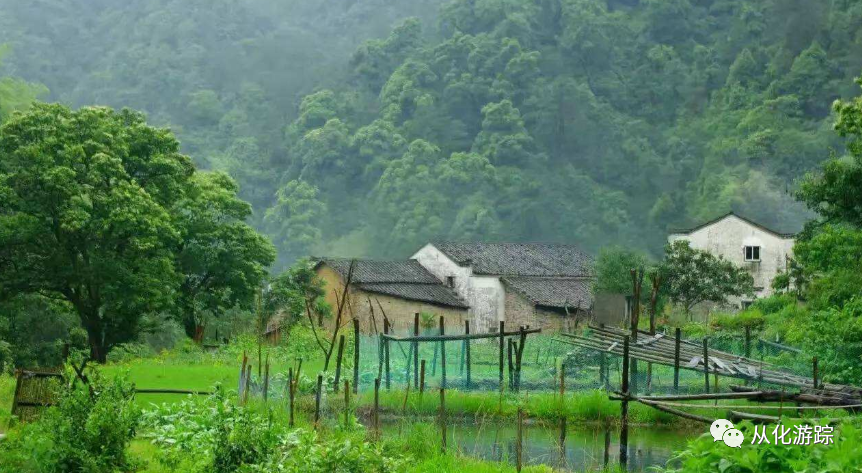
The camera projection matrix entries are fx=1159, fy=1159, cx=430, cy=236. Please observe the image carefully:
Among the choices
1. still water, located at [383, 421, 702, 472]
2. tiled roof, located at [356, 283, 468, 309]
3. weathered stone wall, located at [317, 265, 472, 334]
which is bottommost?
still water, located at [383, 421, 702, 472]

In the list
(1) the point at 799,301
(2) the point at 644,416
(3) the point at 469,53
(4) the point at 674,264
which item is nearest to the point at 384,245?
(3) the point at 469,53

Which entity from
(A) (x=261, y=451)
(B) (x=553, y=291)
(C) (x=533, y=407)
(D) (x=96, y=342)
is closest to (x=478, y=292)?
(B) (x=553, y=291)

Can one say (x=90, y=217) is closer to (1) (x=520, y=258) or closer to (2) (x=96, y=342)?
(2) (x=96, y=342)

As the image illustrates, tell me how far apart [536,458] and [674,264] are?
32.6 metres

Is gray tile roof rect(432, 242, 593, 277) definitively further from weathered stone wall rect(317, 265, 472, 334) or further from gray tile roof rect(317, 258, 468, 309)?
weathered stone wall rect(317, 265, 472, 334)

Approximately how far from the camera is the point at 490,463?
52.5 feet

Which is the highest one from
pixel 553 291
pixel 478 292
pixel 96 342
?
pixel 553 291

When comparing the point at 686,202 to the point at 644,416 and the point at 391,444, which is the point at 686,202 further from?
the point at 391,444

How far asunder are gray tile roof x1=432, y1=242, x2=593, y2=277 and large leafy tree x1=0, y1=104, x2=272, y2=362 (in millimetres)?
25083

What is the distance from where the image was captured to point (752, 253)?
56.4m

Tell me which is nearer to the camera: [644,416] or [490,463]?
[490,463]

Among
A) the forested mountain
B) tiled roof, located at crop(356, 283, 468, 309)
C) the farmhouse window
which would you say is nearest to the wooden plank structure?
tiled roof, located at crop(356, 283, 468, 309)

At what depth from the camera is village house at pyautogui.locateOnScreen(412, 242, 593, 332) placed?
55188 mm

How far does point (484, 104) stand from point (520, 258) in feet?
135
